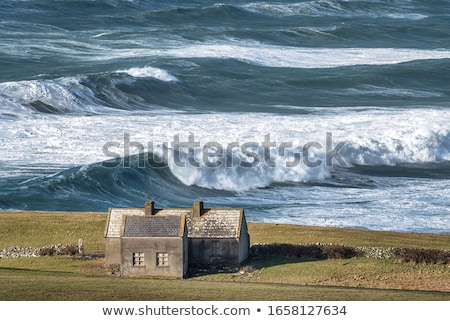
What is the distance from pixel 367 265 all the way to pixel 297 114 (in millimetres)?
37000

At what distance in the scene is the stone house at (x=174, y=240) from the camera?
3838 cm

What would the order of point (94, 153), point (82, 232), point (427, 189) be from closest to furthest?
point (82, 232) < point (427, 189) < point (94, 153)

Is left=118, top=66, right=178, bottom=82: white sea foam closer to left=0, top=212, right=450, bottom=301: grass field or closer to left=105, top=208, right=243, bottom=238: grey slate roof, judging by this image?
left=0, top=212, right=450, bottom=301: grass field

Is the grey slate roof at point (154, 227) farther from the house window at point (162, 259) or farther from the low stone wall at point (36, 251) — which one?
the low stone wall at point (36, 251)

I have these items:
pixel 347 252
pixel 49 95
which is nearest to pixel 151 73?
pixel 49 95

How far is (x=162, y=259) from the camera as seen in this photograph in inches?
1512

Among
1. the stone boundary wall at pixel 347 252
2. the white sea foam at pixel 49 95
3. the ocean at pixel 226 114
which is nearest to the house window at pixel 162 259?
the stone boundary wall at pixel 347 252

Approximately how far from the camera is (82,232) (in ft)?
145

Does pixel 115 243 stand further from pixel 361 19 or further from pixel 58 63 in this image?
pixel 361 19

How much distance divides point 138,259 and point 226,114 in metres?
37.5

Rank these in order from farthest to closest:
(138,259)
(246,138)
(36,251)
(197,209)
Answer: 1. (246,138)
2. (36,251)
3. (197,209)
4. (138,259)

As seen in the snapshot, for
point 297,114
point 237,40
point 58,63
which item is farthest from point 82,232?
point 237,40

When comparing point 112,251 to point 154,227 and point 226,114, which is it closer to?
point 154,227

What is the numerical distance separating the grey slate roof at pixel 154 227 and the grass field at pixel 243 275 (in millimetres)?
1444
